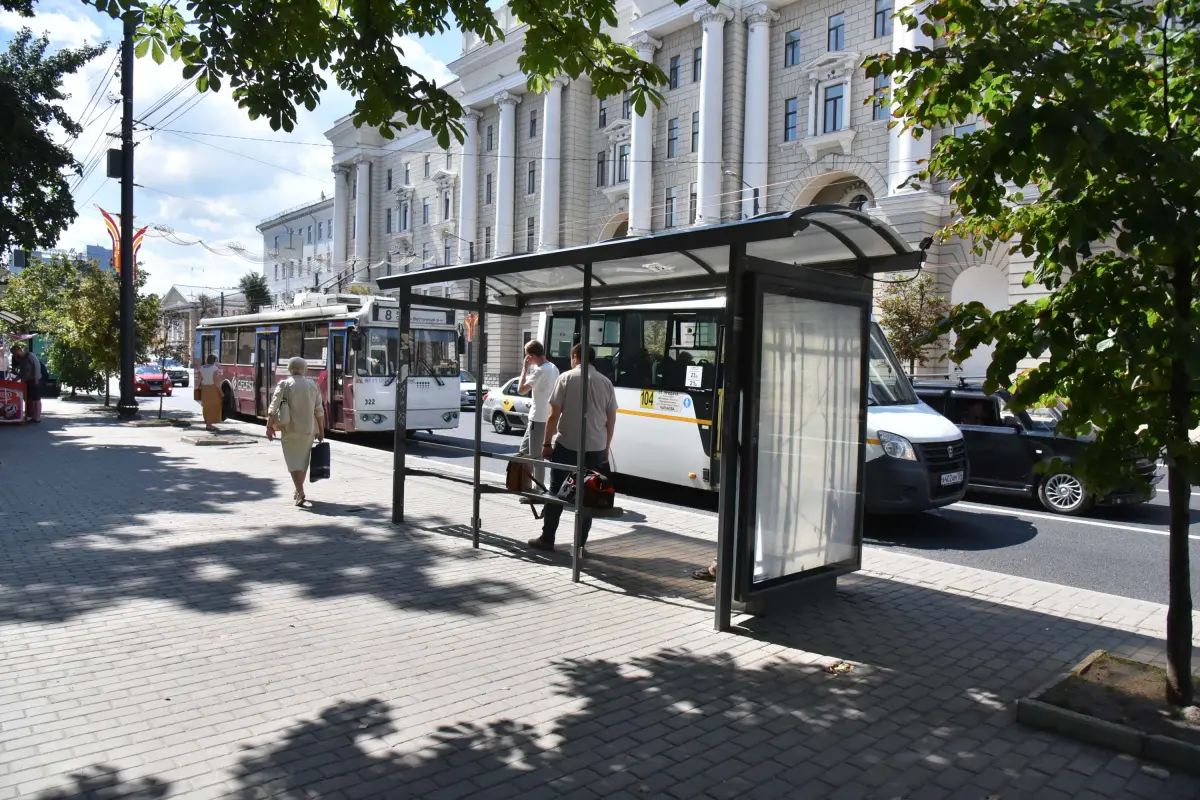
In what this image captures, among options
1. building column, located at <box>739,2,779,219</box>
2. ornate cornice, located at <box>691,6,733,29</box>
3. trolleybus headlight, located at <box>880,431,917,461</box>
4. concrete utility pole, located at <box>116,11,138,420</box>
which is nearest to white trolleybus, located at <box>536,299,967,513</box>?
trolleybus headlight, located at <box>880,431,917,461</box>

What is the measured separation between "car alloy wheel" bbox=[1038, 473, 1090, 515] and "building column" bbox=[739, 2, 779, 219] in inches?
1110

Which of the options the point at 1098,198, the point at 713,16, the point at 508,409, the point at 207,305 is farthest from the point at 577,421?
the point at 207,305

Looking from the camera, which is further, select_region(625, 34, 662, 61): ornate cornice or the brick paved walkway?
select_region(625, 34, 662, 61): ornate cornice

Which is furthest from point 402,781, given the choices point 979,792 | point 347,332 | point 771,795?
point 347,332

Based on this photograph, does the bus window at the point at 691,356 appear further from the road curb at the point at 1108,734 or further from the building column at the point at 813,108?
the building column at the point at 813,108

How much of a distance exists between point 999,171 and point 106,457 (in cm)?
1446

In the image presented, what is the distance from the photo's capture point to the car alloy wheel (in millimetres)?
11391

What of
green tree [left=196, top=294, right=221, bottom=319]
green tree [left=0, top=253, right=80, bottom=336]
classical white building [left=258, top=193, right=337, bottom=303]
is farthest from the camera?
green tree [left=196, top=294, right=221, bottom=319]

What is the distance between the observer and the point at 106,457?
1434 centimetres

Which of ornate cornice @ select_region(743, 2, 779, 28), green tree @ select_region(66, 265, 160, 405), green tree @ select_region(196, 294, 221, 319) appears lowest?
green tree @ select_region(66, 265, 160, 405)

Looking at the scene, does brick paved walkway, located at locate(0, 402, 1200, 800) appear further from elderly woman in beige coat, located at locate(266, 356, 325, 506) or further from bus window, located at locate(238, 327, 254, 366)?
bus window, located at locate(238, 327, 254, 366)

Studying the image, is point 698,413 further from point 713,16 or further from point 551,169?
point 551,169

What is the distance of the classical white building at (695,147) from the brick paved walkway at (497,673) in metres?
20.6

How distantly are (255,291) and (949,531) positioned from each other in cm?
8545
